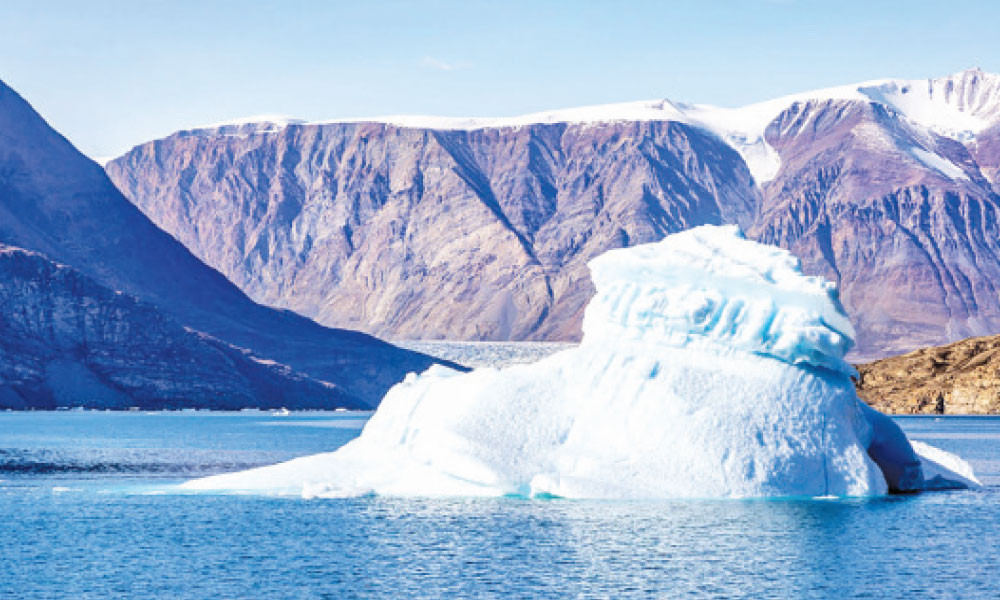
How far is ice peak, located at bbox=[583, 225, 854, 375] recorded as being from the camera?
56.8 metres

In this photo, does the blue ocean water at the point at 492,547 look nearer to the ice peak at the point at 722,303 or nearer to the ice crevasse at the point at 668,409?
the ice crevasse at the point at 668,409

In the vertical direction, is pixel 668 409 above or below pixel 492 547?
above

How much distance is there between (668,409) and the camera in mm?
55781

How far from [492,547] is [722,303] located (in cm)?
1491

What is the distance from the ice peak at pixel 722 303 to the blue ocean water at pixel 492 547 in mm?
6212

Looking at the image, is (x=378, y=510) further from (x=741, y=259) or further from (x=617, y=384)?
(x=741, y=259)

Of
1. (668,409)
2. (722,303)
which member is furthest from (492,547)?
(722,303)

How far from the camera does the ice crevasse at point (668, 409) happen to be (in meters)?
54.7

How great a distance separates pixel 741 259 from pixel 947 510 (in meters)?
12.9

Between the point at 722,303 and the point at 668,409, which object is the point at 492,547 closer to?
the point at 668,409

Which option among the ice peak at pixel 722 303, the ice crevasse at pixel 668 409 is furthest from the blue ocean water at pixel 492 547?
the ice peak at pixel 722 303

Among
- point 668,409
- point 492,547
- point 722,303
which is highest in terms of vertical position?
point 722,303

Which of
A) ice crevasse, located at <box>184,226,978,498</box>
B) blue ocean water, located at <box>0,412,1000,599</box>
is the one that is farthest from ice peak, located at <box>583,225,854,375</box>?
blue ocean water, located at <box>0,412,1000,599</box>

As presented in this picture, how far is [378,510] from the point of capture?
5794cm
